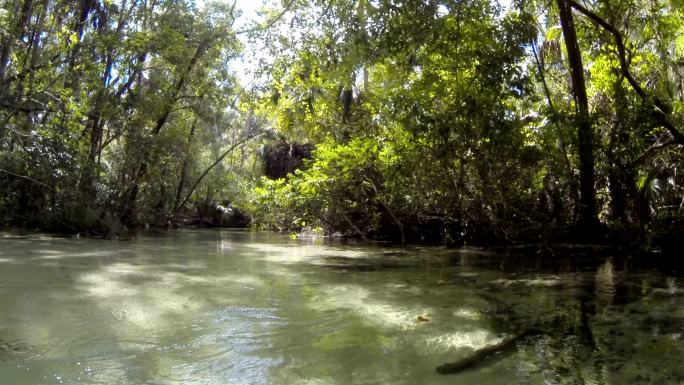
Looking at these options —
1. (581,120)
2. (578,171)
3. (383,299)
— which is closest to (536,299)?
(383,299)

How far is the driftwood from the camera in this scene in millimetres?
2629

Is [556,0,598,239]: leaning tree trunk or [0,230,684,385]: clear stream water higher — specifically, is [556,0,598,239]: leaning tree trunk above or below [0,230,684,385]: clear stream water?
above

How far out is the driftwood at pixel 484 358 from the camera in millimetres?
2629

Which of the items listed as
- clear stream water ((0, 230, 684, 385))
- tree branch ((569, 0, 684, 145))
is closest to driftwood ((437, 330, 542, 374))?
clear stream water ((0, 230, 684, 385))

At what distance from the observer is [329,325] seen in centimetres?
353

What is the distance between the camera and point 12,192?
1275 centimetres

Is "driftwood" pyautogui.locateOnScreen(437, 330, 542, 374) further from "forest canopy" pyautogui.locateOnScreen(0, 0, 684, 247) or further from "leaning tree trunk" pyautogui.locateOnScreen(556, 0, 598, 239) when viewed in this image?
"leaning tree trunk" pyautogui.locateOnScreen(556, 0, 598, 239)

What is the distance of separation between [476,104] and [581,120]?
1785 millimetres

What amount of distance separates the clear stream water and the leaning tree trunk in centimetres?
231

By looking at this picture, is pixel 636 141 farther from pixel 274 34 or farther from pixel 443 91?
pixel 274 34

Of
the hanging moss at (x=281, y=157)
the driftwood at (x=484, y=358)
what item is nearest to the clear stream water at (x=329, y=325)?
the driftwood at (x=484, y=358)

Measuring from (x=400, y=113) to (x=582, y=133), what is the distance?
290 centimetres

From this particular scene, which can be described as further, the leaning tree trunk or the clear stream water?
the leaning tree trunk

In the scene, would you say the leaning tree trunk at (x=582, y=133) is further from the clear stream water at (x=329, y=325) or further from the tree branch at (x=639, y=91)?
Answer: the clear stream water at (x=329, y=325)
